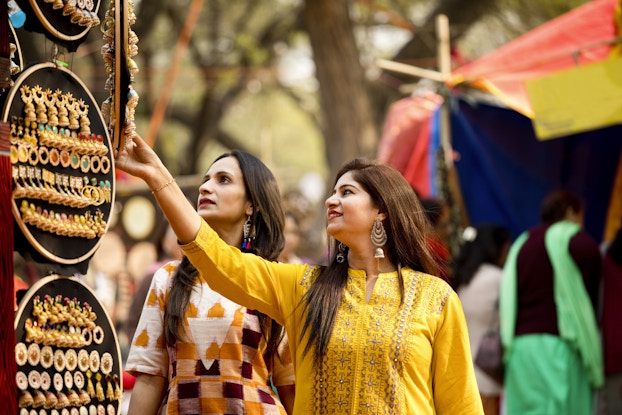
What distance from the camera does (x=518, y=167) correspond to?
8250mm

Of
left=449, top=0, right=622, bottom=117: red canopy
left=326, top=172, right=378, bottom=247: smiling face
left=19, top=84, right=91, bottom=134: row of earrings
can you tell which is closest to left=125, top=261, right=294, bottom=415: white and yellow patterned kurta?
left=326, top=172, right=378, bottom=247: smiling face

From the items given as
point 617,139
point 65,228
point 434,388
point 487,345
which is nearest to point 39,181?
point 65,228

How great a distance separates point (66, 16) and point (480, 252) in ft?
15.1

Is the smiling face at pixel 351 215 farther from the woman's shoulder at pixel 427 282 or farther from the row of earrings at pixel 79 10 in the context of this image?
the row of earrings at pixel 79 10

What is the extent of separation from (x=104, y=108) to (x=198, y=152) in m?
16.6

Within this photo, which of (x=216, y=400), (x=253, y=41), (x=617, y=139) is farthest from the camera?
(x=253, y=41)

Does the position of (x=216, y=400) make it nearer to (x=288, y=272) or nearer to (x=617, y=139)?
(x=288, y=272)

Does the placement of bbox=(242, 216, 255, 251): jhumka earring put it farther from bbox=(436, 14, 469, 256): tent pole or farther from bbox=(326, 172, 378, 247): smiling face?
bbox=(436, 14, 469, 256): tent pole

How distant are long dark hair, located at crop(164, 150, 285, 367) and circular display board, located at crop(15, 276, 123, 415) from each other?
40 cm

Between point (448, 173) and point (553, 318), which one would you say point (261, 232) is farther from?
point (448, 173)

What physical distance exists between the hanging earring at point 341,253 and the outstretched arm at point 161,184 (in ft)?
1.97

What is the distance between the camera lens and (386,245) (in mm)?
3598

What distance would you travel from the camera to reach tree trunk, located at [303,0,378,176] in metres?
11.3

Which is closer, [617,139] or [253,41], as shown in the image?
[617,139]
